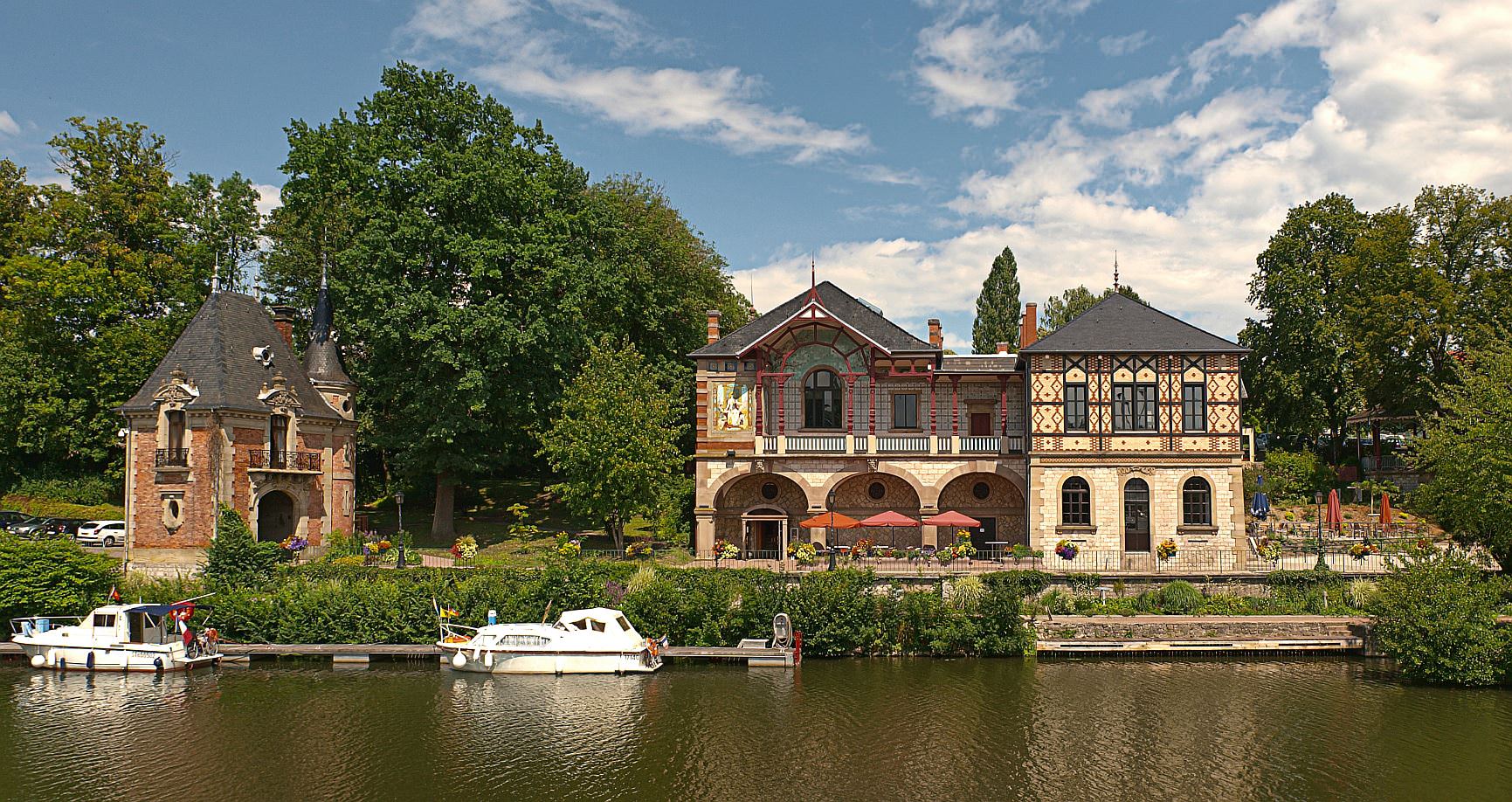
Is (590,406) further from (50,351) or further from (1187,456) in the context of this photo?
(50,351)

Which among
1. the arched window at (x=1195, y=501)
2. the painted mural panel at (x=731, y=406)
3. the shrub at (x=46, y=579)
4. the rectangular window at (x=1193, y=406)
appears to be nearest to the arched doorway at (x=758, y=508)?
the painted mural panel at (x=731, y=406)

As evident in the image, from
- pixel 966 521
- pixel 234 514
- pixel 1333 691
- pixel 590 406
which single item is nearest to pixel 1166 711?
pixel 1333 691

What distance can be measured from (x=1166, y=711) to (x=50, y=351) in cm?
4123

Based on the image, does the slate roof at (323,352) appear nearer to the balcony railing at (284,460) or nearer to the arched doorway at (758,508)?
the balcony railing at (284,460)

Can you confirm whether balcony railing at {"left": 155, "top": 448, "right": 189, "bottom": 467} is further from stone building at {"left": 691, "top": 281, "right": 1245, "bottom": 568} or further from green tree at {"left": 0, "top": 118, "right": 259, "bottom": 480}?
stone building at {"left": 691, "top": 281, "right": 1245, "bottom": 568}

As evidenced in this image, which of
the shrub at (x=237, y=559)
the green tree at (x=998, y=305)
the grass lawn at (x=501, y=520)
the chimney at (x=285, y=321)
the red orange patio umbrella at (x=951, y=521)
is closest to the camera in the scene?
the shrub at (x=237, y=559)

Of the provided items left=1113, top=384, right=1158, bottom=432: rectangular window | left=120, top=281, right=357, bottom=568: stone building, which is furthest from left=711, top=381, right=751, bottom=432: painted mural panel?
left=120, top=281, right=357, bottom=568: stone building

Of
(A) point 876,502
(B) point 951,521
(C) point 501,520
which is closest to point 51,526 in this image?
(C) point 501,520

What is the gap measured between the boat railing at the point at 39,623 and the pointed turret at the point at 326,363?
1111 centimetres

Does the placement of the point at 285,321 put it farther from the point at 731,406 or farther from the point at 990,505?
the point at 990,505

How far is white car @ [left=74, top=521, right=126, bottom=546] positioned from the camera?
34844mm

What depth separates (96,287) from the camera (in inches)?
1439

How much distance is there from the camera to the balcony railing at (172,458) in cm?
3081

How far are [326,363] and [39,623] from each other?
41.9ft
